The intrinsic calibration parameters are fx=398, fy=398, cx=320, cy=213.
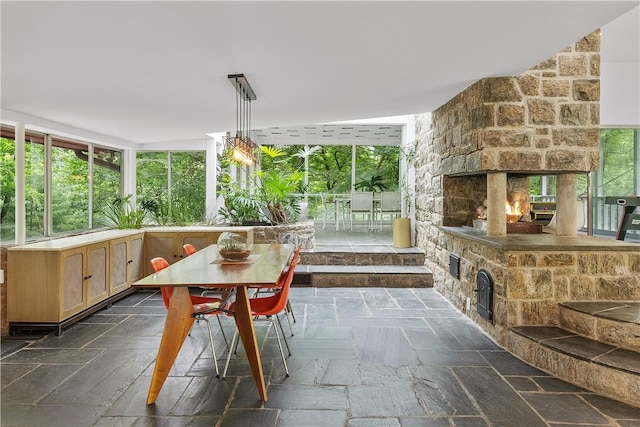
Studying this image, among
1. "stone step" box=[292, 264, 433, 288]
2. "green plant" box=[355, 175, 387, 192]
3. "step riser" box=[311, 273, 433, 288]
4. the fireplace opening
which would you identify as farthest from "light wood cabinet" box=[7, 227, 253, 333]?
"green plant" box=[355, 175, 387, 192]

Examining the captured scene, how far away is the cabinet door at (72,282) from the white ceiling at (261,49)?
138cm

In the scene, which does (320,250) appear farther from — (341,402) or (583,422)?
(583,422)

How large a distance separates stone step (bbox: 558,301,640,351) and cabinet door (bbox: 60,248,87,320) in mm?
4186

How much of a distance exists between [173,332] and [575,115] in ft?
12.1

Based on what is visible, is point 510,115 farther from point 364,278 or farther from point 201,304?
point 201,304

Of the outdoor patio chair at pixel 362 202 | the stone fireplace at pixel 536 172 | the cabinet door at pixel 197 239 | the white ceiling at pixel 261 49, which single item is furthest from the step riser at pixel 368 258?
the white ceiling at pixel 261 49

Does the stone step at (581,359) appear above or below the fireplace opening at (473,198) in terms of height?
below

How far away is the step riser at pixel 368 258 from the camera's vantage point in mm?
5693

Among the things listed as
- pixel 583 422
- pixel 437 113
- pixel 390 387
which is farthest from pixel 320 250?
pixel 583 422

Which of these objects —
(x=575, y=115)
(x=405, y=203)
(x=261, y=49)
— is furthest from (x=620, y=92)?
(x=261, y=49)

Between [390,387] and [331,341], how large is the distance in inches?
33.8

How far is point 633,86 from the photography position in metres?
5.90

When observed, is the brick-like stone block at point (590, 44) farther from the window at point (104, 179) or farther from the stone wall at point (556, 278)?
the window at point (104, 179)

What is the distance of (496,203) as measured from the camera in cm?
369
